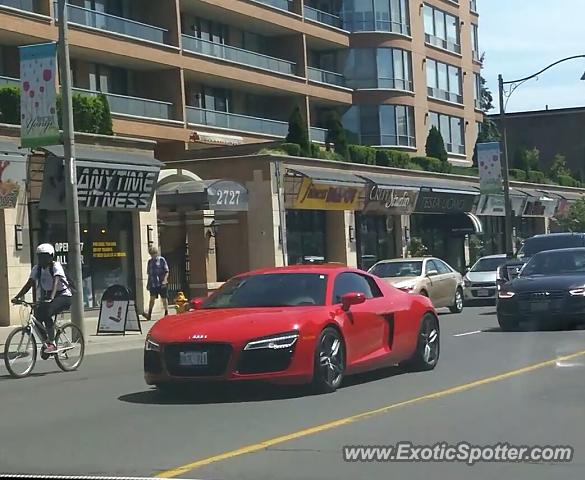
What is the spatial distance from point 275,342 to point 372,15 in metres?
42.7

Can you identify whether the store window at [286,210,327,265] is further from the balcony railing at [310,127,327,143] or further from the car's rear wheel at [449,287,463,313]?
the car's rear wheel at [449,287,463,313]

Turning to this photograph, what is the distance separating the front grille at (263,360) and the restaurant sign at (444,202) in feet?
109

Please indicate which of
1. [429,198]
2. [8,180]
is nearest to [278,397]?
[8,180]

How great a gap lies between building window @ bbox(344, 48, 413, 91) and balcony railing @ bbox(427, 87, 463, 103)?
3.95m

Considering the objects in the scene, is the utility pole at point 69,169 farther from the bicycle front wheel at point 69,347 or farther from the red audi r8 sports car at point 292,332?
the red audi r8 sports car at point 292,332

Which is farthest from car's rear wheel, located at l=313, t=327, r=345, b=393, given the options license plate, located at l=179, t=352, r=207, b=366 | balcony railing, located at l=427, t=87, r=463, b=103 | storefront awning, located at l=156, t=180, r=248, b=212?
balcony railing, located at l=427, t=87, r=463, b=103

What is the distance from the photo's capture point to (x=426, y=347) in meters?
13.9

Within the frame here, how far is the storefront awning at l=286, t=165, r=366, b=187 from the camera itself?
35.5 m

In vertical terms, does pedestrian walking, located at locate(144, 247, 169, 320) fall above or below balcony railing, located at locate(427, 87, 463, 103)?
below

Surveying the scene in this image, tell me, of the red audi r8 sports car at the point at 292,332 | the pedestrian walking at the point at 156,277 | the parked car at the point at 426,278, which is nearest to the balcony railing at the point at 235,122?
the pedestrian walking at the point at 156,277

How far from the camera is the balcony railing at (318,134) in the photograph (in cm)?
4744

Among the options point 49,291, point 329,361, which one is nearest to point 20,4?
point 49,291

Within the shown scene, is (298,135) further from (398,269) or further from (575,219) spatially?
(575,219)

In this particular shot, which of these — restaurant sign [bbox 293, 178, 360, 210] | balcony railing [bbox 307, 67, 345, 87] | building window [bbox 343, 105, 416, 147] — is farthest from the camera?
building window [bbox 343, 105, 416, 147]
